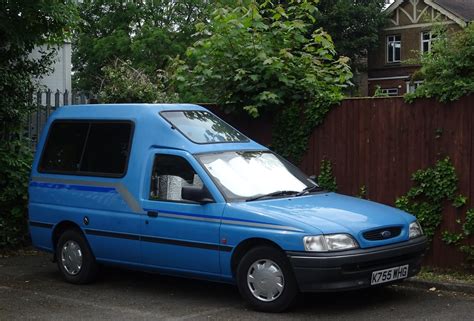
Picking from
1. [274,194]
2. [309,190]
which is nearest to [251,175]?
[274,194]

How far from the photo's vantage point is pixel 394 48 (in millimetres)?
48562

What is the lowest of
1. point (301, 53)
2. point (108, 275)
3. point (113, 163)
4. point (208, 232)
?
point (108, 275)

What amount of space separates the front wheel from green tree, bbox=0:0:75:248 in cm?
539

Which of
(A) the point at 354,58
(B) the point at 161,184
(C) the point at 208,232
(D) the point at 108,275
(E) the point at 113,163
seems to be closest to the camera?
(C) the point at 208,232

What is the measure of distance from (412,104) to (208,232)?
3389 mm

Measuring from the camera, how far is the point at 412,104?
9.28m

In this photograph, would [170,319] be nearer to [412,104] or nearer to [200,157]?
[200,157]

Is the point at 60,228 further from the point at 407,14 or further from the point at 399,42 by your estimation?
the point at 407,14

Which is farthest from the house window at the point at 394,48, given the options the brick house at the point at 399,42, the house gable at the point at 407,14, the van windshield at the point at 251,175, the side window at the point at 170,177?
the side window at the point at 170,177

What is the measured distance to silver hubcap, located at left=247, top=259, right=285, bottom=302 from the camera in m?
7.11

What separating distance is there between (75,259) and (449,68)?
5192mm

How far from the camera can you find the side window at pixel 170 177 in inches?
314

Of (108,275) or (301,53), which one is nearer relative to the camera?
(108,275)

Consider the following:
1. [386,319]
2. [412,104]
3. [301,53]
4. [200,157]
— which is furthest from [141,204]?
[301,53]
